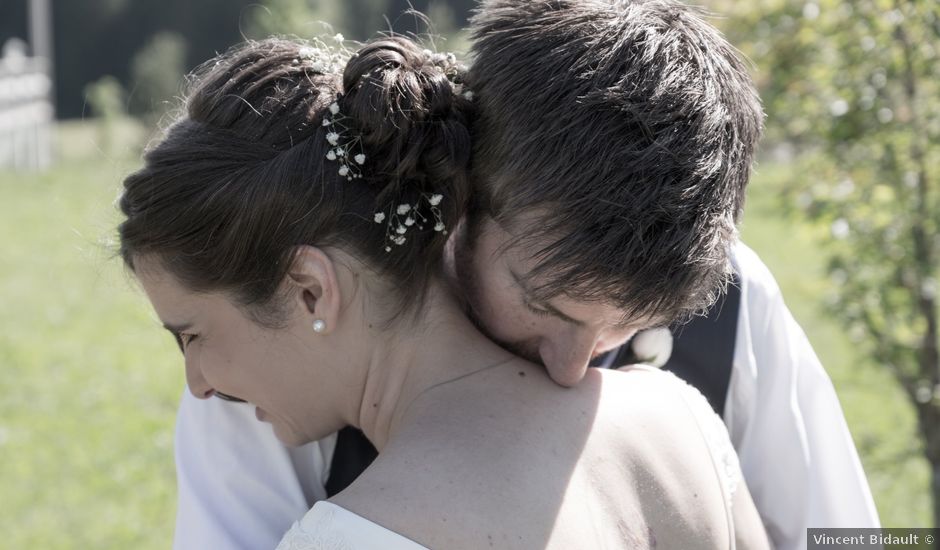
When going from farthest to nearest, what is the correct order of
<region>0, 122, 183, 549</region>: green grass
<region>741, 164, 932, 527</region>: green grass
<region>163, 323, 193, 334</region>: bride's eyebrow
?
<region>0, 122, 183, 549</region>: green grass
<region>741, 164, 932, 527</region>: green grass
<region>163, 323, 193, 334</region>: bride's eyebrow

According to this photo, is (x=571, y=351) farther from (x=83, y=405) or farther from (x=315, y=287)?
(x=83, y=405)

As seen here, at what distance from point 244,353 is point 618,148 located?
797mm

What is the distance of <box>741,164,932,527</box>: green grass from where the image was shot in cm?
434

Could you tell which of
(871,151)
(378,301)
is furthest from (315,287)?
(871,151)

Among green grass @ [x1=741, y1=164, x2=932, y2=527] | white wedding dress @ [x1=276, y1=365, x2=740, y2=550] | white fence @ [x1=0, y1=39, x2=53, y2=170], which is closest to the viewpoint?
white wedding dress @ [x1=276, y1=365, x2=740, y2=550]

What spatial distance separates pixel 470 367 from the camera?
1.84 m

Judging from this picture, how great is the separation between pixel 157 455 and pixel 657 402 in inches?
180

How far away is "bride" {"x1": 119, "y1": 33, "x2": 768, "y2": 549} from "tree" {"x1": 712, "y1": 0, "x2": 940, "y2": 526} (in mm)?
2241

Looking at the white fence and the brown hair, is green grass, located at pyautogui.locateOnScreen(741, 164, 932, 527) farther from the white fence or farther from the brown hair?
the white fence

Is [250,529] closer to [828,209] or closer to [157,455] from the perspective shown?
[828,209]

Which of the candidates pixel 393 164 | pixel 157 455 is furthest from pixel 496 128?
pixel 157 455

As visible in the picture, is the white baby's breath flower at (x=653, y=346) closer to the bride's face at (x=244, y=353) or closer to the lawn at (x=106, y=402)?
the bride's face at (x=244, y=353)

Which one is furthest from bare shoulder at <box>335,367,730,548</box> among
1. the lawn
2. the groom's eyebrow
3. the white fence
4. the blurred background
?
the white fence

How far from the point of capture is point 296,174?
176cm
